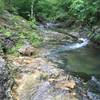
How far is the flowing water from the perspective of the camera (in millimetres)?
14641

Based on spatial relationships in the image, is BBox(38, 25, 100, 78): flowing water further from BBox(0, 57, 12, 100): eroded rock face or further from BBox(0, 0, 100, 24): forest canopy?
BBox(0, 0, 100, 24): forest canopy

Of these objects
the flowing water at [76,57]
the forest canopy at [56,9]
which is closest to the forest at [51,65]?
the flowing water at [76,57]

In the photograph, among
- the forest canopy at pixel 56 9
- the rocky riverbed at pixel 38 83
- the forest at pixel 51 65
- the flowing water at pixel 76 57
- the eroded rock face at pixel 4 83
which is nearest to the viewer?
the eroded rock face at pixel 4 83

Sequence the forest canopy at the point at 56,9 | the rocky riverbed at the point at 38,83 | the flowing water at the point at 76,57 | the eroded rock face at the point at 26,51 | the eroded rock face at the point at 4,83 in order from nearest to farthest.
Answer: the eroded rock face at the point at 4,83 → the rocky riverbed at the point at 38,83 → the flowing water at the point at 76,57 → the eroded rock face at the point at 26,51 → the forest canopy at the point at 56,9

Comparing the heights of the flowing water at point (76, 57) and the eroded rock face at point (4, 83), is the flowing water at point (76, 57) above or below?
below

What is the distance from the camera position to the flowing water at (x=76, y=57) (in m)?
14.6

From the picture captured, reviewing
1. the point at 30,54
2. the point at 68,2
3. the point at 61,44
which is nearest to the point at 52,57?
the point at 30,54

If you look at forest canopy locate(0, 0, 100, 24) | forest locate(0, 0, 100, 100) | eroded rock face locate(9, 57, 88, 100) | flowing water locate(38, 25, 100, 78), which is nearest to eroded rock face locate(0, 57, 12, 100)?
forest locate(0, 0, 100, 100)

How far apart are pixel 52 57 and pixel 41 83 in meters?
6.43

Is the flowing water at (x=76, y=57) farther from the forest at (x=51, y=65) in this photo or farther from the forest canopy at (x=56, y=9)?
the forest canopy at (x=56, y=9)

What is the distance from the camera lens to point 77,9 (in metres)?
33.4

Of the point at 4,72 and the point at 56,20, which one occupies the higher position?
the point at 4,72

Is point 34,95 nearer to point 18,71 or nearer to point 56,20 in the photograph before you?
point 18,71

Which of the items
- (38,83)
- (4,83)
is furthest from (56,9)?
(4,83)
